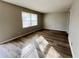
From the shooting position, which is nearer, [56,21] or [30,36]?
[30,36]

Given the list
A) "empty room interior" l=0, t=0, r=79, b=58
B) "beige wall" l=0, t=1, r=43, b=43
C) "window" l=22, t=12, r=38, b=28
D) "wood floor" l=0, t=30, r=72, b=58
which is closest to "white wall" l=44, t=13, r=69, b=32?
"empty room interior" l=0, t=0, r=79, b=58

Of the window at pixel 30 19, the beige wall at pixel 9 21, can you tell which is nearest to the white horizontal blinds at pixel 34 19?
the window at pixel 30 19

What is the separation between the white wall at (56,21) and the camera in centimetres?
711

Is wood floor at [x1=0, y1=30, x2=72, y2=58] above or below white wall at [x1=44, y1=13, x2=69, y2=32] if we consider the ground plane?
below

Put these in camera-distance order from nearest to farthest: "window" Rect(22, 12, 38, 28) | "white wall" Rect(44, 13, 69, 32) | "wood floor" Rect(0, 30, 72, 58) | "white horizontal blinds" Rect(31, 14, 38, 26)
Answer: "wood floor" Rect(0, 30, 72, 58)
"window" Rect(22, 12, 38, 28)
"white horizontal blinds" Rect(31, 14, 38, 26)
"white wall" Rect(44, 13, 69, 32)

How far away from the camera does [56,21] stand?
765 cm

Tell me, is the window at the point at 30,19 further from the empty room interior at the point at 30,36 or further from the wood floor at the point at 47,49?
the wood floor at the point at 47,49

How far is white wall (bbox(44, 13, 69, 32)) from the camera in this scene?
711 centimetres

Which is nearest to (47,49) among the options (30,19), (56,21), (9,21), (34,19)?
(9,21)

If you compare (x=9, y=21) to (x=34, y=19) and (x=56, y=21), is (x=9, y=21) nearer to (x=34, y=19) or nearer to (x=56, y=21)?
(x=34, y=19)

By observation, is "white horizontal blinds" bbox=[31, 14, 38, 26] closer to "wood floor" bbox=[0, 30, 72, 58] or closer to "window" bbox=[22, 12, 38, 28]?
"window" bbox=[22, 12, 38, 28]

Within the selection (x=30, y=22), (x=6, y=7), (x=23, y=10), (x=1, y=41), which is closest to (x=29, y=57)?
(x=1, y=41)

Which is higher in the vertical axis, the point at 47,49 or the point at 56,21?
the point at 56,21

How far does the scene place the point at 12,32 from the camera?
4.40 m
